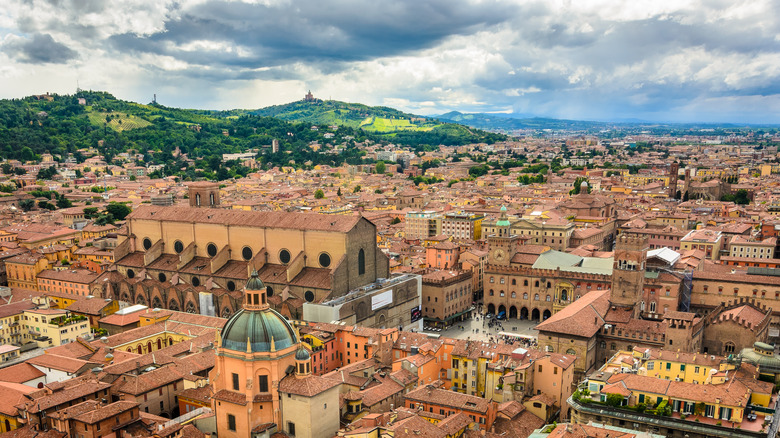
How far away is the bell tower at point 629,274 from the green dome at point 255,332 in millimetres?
29217

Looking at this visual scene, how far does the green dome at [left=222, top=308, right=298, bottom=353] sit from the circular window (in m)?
21.3

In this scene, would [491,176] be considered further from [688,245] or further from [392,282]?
[392,282]

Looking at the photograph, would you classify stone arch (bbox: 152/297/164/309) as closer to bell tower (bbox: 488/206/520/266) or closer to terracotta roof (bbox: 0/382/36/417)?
terracotta roof (bbox: 0/382/36/417)

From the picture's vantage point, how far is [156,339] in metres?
46.5

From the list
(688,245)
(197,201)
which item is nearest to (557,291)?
(688,245)

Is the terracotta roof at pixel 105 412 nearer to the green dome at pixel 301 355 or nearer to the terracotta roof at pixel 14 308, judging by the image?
the green dome at pixel 301 355

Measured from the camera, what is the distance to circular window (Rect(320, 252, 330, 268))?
52.6 m

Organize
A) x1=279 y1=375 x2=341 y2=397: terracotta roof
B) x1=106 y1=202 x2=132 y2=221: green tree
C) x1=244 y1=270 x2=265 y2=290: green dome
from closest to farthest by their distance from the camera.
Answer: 1. x1=279 y1=375 x2=341 y2=397: terracotta roof
2. x1=244 y1=270 x2=265 y2=290: green dome
3. x1=106 y1=202 x2=132 y2=221: green tree

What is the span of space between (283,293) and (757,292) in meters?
40.6

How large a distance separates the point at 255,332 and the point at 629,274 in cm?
3123

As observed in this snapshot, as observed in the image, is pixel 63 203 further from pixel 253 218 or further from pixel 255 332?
pixel 255 332

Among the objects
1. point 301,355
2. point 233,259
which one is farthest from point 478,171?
point 301,355

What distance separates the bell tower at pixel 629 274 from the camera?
160 ft

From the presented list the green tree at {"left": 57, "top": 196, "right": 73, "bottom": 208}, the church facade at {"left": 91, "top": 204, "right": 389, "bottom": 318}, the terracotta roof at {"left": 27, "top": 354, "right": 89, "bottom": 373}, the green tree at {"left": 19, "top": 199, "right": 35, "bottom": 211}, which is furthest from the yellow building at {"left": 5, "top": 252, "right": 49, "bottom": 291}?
the green tree at {"left": 19, "top": 199, "right": 35, "bottom": 211}
